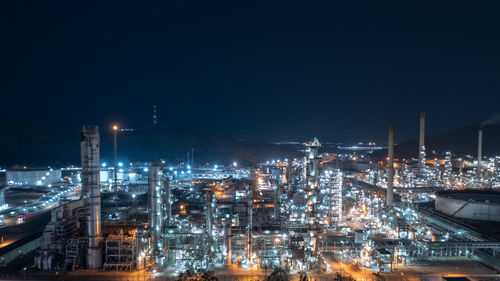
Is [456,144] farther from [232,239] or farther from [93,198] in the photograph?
[93,198]

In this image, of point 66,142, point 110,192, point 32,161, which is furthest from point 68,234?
point 66,142

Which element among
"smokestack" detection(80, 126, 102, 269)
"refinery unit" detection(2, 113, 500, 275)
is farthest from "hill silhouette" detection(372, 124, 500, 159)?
"smokestack" detection(80, 126, 102, 269)

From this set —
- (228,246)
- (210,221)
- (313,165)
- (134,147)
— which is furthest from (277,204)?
(134,147)

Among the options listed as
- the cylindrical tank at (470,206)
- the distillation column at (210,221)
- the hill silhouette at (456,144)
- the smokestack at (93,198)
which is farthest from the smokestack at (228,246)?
the hill silhouette at (456,144)

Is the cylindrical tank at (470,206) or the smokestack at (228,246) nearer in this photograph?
the smokestack at (228,246)

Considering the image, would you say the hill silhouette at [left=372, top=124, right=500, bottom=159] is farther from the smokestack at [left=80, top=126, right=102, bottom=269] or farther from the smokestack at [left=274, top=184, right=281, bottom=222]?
the smokestack at [left=80, top=126, right=102, bottom=269]

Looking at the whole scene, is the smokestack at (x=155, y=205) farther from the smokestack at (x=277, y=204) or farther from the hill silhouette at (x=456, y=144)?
the hill silhouette at (x=456, y=144)
